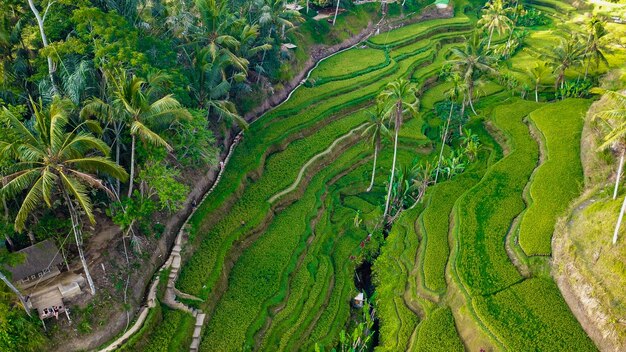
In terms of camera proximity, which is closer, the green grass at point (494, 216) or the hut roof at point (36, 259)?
the hut roof at point (36, 259)

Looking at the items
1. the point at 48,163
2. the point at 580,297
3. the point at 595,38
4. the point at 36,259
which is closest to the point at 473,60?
the point at 595,38

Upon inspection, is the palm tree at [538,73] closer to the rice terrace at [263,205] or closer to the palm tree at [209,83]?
the rice terrace at [263,205]

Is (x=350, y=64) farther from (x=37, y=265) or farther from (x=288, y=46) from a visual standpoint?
(x=37, y=265)

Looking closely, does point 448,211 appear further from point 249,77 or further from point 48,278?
point 48,278

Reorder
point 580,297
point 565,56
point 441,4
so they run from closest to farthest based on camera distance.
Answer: point 580,297 → point 565,56 → point 441,4

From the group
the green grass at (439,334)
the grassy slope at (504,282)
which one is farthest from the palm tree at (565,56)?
the green grass at (439,334)

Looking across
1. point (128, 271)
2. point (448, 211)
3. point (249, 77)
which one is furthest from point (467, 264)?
point (249, 77)
